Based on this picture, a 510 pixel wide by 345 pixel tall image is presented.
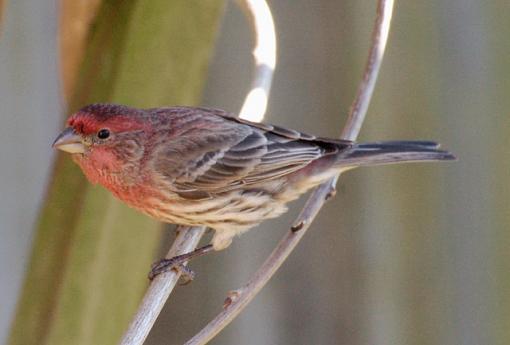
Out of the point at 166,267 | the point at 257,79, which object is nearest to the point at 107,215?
the point at 166,267

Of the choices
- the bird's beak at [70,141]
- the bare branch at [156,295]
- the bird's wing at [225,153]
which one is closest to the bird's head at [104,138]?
the bird's beak at [70,141]

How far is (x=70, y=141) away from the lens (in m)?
3.12

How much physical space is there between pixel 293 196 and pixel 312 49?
2.91 ft

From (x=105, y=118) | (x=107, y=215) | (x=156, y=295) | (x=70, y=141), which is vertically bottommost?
(x=156, y=295)

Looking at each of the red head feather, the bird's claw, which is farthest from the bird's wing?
the bird's claw

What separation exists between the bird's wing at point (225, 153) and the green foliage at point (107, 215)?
324 mm

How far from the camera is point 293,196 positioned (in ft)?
11.9

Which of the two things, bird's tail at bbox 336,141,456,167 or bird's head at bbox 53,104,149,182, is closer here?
bird's head at bbox 53,104,149,182

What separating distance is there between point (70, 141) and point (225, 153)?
2.17ft

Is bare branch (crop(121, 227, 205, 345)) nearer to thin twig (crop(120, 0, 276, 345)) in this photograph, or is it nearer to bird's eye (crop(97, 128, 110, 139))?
thin twig (crop(120, 0, 276, 345))

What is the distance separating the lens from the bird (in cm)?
324

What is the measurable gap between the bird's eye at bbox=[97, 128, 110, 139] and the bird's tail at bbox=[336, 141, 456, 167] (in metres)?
0.84

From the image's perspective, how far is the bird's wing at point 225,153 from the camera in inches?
137

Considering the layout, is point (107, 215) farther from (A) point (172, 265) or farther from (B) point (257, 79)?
(B) point (257, 79)
